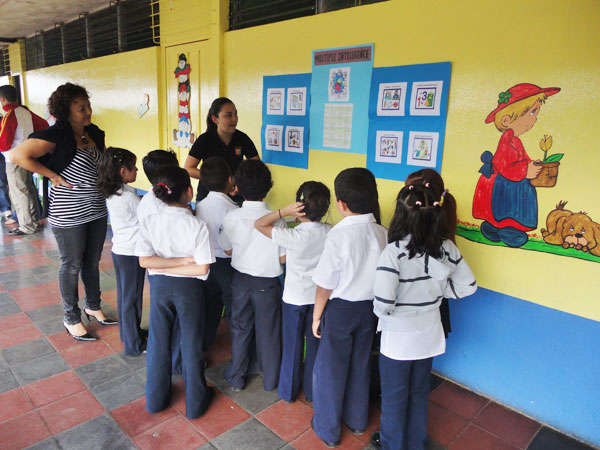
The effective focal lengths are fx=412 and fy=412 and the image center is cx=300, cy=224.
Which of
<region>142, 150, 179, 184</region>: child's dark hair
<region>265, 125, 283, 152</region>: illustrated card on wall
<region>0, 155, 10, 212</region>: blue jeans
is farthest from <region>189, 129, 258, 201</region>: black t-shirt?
<region>0, 155, 10, 212</region>: blue jeans

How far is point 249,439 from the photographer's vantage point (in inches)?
81.0

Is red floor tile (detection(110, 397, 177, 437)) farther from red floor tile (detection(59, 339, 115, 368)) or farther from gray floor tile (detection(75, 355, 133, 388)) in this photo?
red floor tile (detection(59, 339, 115, 368))

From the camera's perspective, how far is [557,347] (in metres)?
2.14

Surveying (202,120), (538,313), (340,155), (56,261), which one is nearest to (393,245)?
(538,313)

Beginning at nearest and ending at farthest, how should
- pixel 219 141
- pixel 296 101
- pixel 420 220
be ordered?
pixel 420 220 < pixel 219 141 < pixel 296 101

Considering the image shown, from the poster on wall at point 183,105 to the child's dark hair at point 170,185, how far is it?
2.43 metres

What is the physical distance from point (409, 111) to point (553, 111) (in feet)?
2.57

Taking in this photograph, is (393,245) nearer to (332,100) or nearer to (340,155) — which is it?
(340,155)

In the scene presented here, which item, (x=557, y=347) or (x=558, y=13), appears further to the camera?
(x=557, y=347)

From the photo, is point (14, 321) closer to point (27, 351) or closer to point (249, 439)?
point (27, 351)

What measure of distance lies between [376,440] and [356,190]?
126 cm

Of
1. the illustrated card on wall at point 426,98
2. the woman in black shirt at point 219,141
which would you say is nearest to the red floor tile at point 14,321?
the woman in black shirt at point 219,141

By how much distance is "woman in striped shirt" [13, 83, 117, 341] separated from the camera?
2605 mm

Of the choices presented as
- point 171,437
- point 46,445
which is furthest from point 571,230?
point 46,445
